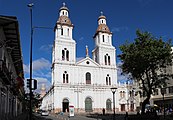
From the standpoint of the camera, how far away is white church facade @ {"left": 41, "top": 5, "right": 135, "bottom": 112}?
66.8 meters

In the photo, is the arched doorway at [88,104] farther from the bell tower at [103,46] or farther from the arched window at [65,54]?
the arched window at [65,54]

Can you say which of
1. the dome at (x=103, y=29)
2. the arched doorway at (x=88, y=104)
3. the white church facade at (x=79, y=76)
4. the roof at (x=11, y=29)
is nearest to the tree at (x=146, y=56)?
the roof at (x=11, y=29)

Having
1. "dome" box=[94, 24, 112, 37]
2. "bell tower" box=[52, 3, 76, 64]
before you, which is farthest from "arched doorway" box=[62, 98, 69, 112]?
"dome" box=[94, 24, 112, 37]

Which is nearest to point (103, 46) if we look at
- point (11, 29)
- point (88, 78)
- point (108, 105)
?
point (88, 78)

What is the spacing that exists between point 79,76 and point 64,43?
34.3 feet

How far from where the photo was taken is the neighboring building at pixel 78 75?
219 ft

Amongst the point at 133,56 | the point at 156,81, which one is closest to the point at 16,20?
the point at 133,56

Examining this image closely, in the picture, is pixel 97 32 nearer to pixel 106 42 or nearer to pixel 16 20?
pixel 106 42

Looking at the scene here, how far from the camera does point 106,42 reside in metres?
76.9

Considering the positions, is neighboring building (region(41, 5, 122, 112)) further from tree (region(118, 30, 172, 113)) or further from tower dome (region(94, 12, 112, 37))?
tree (region(118, 30, 172, 113))

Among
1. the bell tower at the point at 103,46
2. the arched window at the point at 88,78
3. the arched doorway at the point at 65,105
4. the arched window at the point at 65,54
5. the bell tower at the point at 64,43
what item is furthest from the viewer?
the bell tower at the point at 103,46

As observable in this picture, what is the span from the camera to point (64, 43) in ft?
230

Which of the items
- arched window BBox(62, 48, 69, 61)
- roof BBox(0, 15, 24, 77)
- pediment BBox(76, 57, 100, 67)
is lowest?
roof BBox(0, 15, 24, 77)

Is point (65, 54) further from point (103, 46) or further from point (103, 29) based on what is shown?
point (103, 29)
